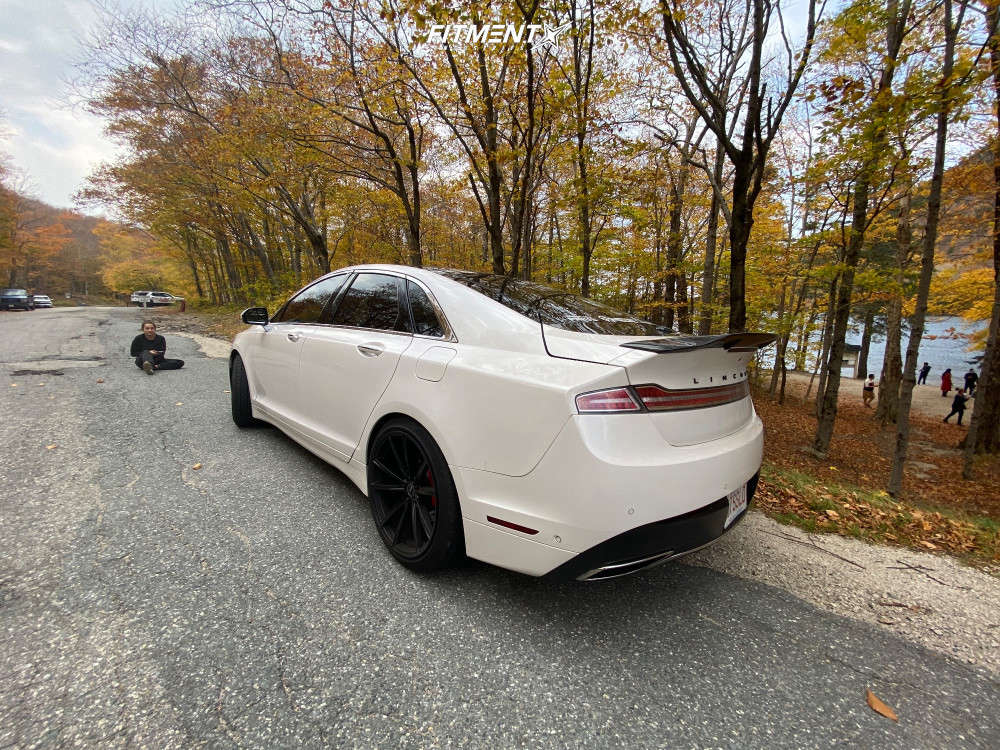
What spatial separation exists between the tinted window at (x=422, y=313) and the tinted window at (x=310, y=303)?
92cm

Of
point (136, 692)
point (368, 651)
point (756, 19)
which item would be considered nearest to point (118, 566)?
point (136, 692)

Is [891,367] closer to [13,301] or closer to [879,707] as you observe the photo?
[879,707]

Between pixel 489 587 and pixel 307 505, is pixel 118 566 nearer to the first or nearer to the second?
pixel 307 505

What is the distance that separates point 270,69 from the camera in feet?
26.7

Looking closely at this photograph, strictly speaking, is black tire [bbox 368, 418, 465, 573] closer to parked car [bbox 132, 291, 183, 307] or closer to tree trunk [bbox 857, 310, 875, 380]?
tree trunk [bbox 857, 310, 875, 380]

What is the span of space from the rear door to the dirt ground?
6023mm

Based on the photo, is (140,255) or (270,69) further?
(140,255)

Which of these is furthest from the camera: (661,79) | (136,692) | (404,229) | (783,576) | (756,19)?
(404,229)

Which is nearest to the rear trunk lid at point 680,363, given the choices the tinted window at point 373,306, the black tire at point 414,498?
the black tire at point 414,498

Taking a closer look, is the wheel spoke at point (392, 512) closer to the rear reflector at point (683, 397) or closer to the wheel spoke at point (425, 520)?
the wheel spoke at point (425, 520)

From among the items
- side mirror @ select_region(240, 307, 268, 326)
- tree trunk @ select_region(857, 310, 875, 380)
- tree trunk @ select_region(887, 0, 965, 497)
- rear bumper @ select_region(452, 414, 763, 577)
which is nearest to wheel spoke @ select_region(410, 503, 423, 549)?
rear bumper @ select_region(452, 414, 763, 577)

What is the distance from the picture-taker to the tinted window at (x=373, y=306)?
7.57 feet

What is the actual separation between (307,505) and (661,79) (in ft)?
37.1

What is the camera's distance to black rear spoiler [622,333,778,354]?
1.48m
